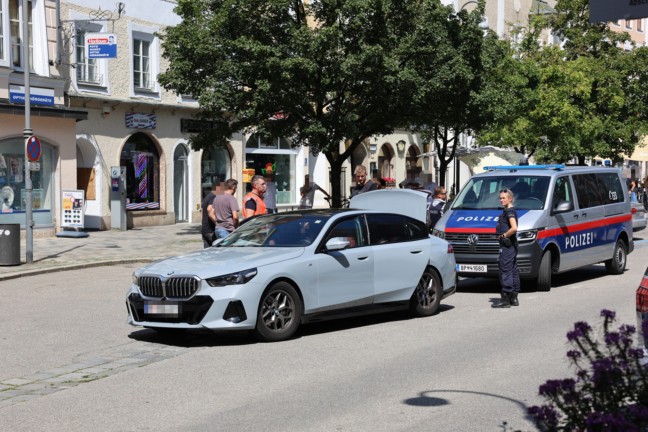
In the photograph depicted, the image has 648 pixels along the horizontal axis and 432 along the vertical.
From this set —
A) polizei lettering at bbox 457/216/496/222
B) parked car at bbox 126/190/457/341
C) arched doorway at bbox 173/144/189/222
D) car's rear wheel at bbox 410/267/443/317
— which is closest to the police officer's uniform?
parked car at bbox 126/190/457/341

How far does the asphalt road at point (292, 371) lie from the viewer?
23.6ft

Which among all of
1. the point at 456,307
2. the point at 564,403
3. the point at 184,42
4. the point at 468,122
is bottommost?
the point at 456,307

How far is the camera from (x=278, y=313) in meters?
10.8

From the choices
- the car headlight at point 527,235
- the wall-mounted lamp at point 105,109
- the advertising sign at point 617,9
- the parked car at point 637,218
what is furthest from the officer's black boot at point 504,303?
the wall-mounted lamp at point 105,109

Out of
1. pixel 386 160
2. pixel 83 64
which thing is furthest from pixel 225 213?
pixel 386 160

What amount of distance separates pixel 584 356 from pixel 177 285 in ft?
21.7

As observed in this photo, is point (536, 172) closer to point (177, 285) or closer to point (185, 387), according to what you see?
point (177, 285)

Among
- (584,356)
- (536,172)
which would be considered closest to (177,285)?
(584,356)

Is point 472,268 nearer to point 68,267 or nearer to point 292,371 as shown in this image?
point 292,371

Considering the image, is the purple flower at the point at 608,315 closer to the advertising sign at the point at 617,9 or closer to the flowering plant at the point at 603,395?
the flowering plant at the point at 603,395

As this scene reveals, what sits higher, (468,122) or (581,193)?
(468,122)

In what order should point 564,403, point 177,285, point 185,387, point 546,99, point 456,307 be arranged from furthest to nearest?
1. point 546,99
2. point 456,307
3. point 177,285
4. point 185,387
5. point 564,403

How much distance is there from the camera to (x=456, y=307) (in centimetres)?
1405

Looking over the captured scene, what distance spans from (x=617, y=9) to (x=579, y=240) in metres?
11.7
